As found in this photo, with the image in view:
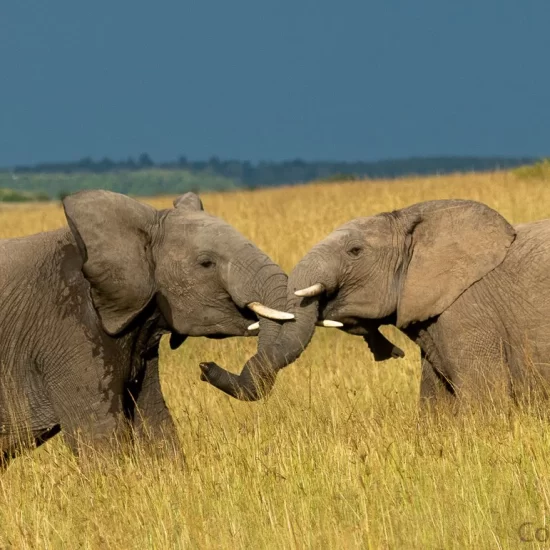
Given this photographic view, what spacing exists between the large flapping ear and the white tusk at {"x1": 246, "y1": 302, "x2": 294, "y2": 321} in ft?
2.54

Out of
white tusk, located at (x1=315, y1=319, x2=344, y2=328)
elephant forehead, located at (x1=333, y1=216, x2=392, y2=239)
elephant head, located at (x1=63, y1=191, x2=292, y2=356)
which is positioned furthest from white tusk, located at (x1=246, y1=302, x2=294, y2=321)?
elephant forehead, located at (x1=333, y1=216, x2=392, y2=239)

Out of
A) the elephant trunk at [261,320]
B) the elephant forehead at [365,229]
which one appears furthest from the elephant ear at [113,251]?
the elephant forehead at [365,229]

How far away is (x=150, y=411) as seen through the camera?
25.3 feet

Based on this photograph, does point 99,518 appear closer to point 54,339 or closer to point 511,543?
point 54,339

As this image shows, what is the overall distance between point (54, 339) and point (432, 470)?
2139mm

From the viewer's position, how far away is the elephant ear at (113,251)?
7207mm

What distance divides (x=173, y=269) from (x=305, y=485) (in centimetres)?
159

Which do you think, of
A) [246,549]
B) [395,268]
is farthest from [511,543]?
[395,268]

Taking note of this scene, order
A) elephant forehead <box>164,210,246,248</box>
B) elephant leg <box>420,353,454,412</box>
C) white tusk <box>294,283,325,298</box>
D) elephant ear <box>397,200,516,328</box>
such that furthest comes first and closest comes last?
elephant leg <box>420,353,454,412</box>
elephant ear <box>397,200,516,328</box>
white tusk <box>294,283,325,298</box>
elephant forehead <box>164,210,246,248</box>

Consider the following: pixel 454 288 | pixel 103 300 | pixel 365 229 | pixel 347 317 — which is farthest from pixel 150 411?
pixel 454 288

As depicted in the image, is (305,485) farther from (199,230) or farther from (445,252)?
(445,252)

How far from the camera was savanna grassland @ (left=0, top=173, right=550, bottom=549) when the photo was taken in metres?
5.67

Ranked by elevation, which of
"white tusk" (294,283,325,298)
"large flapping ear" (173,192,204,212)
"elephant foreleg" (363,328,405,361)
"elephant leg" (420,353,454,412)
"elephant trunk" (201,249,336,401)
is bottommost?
"elephant leg" (420,353,454,412)

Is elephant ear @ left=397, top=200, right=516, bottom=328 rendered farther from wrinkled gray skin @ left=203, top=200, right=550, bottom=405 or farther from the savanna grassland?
the savanna grassland
